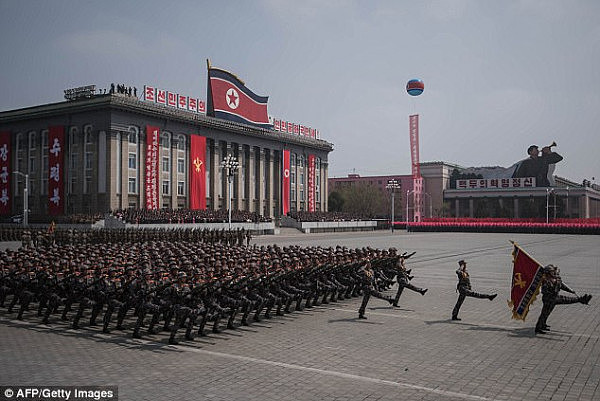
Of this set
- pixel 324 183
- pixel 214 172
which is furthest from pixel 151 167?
pixel 324 183

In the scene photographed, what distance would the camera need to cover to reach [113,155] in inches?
2115

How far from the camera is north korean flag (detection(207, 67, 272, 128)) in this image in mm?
64750

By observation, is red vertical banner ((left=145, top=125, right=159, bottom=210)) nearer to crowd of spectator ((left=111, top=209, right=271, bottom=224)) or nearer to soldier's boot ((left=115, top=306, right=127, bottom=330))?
crowd of spectator ((left=111, top=209, right=271, bottom=224))

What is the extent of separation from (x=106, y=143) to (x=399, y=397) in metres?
51.4

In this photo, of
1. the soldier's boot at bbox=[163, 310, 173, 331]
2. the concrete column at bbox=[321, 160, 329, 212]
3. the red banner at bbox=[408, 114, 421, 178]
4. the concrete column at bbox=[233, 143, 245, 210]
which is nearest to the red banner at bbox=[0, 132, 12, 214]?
the concrete column at bbox=[233, 143, 245, 210]

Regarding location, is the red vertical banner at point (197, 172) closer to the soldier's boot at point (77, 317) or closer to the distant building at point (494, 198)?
the soldier's boot at point (77, 317)

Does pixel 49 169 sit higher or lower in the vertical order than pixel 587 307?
higher

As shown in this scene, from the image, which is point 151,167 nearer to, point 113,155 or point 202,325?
point 113,155

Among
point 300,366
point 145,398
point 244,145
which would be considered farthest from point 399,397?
point 244,145

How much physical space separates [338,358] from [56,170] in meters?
54.6

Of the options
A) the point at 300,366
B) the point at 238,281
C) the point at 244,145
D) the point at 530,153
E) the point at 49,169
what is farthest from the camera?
the point at 530,153

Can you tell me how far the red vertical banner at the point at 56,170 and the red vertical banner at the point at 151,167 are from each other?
28.5 feet

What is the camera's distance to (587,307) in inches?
546

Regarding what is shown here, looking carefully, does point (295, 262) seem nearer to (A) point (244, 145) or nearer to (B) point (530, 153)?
(A) point (244, 145)
